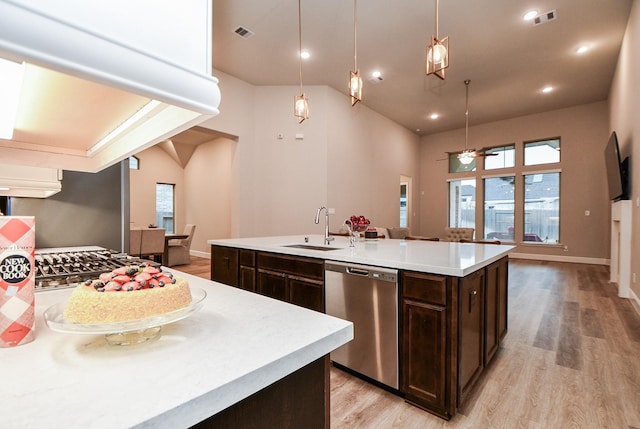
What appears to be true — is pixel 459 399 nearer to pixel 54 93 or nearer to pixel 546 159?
pixel 54 93

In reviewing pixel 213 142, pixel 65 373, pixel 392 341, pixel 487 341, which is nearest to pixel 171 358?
pixel 65 373

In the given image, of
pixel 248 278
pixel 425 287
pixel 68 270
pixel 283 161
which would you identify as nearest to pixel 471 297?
pixel 425 287

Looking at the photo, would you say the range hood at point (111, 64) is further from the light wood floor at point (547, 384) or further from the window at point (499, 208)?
the window at point (499, 208)

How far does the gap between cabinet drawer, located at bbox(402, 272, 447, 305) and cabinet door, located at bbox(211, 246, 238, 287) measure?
69.2 inches

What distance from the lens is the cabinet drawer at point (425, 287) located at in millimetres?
1640

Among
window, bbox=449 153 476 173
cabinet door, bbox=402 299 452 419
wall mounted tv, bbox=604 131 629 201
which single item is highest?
window, bbox=449 153 476 173

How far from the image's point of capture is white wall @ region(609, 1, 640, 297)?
3.62 m

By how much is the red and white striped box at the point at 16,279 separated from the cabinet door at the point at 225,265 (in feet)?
7.76

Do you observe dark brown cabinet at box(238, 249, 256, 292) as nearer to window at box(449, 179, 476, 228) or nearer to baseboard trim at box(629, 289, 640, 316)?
baseboard trim at box(629, 289, 640, 316)

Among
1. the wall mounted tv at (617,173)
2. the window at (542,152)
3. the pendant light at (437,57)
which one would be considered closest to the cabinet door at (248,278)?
the pendant light at (437,57)

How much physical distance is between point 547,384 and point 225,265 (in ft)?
9.11

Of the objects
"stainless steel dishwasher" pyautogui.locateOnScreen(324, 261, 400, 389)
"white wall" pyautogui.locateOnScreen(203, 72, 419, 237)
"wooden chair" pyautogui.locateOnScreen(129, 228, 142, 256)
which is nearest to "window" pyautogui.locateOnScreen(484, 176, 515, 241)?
"white wall" pyautogui.locateOnScreen(203, 72, 419, 237)

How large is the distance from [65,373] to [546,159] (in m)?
9.50

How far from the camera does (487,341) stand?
214 centimetres
